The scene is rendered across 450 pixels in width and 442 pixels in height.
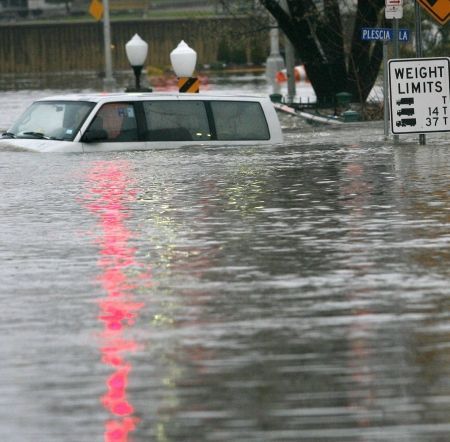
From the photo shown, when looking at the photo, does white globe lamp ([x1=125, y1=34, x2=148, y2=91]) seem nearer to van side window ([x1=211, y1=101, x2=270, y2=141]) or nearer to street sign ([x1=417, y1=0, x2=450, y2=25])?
van side window ([x1=211, y1=101, x2=270, y2=141])

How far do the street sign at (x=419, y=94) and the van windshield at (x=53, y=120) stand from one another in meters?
4.15

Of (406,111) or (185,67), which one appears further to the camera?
(185,67)

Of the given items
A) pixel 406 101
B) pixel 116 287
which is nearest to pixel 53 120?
pixel 406 101

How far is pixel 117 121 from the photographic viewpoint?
72.1 feet

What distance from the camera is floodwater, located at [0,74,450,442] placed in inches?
278

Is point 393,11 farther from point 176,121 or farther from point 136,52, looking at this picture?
point 136,52

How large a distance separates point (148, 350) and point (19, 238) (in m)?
5.04

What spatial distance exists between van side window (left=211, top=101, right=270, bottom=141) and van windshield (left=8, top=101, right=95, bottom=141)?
179cm

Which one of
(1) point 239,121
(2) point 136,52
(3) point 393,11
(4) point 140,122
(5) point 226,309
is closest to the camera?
(5) point 226,309

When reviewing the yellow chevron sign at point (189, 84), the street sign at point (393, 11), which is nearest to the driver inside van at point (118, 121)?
the street sign at point (393, 11)

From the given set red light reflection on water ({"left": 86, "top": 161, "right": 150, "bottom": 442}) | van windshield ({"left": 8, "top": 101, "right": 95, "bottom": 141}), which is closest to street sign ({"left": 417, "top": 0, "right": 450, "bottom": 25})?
van windshield ({"left": 8, "top": 101, "right": 95, "bottom": 141})

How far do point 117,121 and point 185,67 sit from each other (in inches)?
347

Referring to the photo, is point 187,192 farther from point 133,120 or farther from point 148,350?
point 148,350

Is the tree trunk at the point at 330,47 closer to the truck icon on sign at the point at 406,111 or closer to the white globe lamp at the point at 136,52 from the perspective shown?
the white globe lamp at the point at 136,52
